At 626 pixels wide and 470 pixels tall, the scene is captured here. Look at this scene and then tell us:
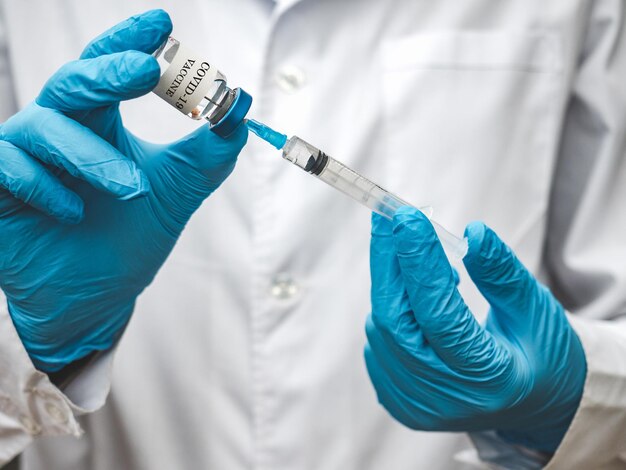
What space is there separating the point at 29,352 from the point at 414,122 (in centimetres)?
58

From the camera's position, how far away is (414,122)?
1.05 meters

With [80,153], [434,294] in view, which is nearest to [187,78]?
[80,153]

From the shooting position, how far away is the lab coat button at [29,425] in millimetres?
877

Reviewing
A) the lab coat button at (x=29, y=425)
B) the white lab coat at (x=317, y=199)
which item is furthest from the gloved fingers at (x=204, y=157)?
the lab coat button at (x=29, y=425)

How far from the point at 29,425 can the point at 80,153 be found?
0.36m

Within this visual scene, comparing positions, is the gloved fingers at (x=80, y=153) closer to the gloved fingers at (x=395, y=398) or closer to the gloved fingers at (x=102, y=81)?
the gloved fingers at (x=102, y=81)

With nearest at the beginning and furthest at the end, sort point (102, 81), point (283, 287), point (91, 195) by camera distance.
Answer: point (102, 81)
point (91, 195)
point (283, 287)

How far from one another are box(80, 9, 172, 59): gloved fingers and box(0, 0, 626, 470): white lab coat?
0.29m

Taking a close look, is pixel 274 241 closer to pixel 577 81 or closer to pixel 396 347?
pixel 396 347

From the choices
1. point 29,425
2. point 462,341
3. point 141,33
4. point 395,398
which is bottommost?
point 29,425

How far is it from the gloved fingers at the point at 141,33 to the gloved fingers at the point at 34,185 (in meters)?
0.14

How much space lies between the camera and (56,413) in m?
0.86

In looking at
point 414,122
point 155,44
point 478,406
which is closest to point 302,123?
point 414,122

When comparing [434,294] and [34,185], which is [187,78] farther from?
[434,294]
